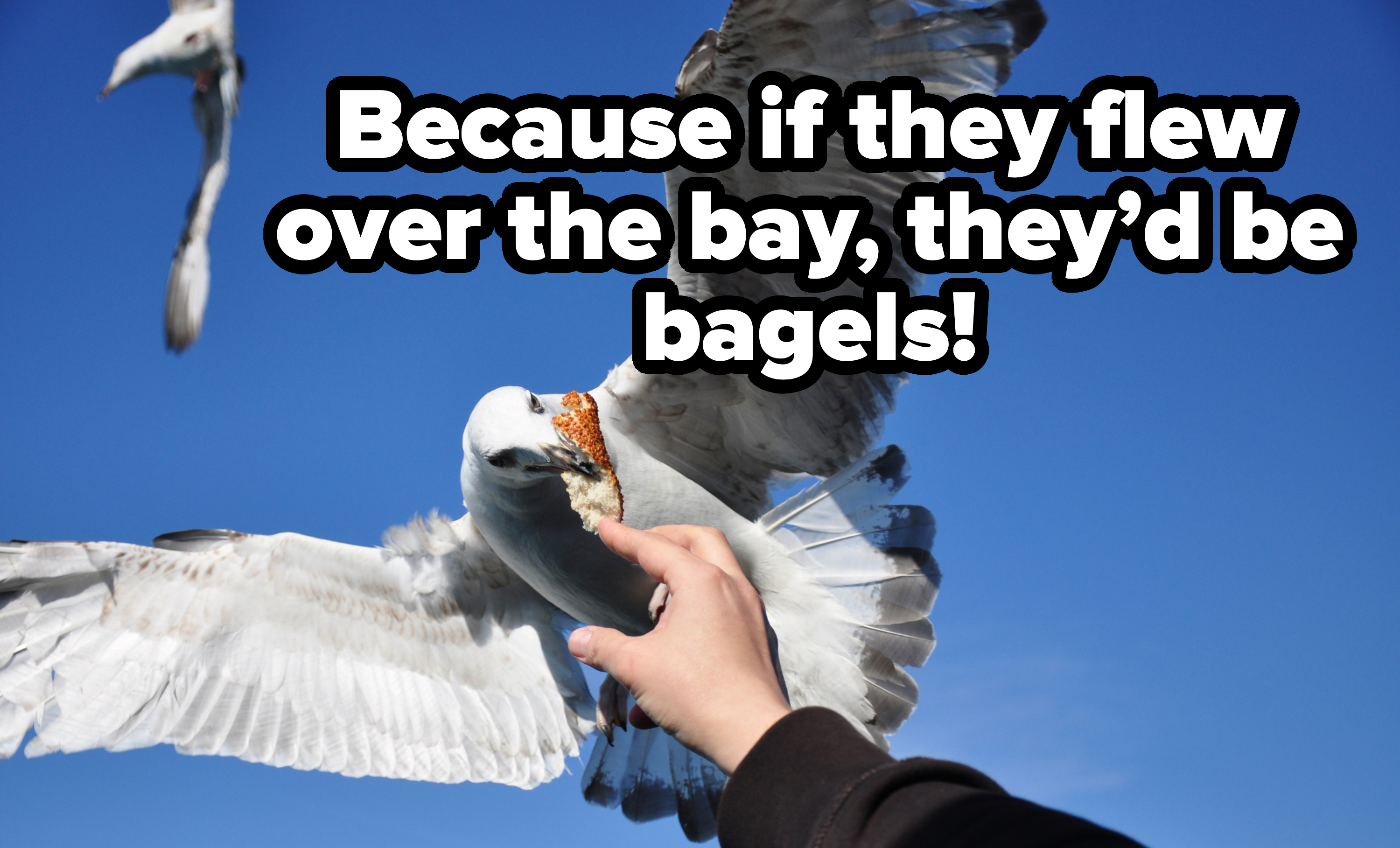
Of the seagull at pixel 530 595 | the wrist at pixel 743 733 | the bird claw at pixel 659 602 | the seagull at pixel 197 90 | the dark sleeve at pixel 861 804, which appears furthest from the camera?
the seagull at pixel 530 595

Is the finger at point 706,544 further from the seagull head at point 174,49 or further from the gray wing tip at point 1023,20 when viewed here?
the gray wing tip at point 1023,20

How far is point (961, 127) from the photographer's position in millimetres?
3279

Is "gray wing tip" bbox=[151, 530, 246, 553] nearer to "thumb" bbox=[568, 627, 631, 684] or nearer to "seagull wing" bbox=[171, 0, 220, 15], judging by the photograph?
"seagull wing" bbox=[171, 0, 220, 15]

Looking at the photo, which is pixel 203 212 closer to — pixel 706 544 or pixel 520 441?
pixel 520 441

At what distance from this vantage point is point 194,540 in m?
4.18

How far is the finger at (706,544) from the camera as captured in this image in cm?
168

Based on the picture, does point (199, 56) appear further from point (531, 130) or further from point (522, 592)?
point (522, 592)

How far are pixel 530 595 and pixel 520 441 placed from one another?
172cm

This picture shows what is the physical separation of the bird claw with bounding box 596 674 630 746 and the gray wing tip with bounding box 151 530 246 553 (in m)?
1.86

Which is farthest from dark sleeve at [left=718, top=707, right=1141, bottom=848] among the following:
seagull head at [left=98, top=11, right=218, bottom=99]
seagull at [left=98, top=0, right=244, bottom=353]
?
seagull head at [left=98, top=11, right=218, bottom=99]

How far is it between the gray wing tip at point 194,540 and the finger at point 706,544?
3.11 meters

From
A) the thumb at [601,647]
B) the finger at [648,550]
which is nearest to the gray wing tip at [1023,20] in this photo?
the finger at [648,550]

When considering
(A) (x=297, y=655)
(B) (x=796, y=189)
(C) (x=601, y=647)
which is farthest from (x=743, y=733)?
(A) (x=297, y=655)

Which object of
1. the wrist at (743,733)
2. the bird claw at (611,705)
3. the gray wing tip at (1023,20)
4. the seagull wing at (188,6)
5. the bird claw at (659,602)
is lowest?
the bird claw at (611,705)
